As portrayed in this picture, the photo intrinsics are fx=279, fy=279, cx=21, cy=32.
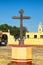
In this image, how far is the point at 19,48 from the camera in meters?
14.6

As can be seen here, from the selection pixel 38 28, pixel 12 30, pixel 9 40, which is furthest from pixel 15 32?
pixel 9 40

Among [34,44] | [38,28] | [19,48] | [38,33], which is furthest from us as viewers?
[38,28]

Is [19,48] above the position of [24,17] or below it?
below

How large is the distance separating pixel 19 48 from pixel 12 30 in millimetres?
101501

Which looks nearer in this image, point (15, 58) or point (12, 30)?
point (15, 58)

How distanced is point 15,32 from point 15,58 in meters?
98.7

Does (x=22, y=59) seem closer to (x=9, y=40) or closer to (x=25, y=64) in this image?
(x=25, y=64)

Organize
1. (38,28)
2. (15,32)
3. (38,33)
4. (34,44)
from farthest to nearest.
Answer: (15,32)
(38,28)
(38,33)
(34,44)

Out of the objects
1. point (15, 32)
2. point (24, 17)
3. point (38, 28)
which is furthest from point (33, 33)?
point (24, 17)

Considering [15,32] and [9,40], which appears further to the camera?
[15,32]

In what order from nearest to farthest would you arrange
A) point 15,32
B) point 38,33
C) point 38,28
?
point 38,33
point 38,28
point 15,32

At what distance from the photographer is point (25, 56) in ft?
48.1

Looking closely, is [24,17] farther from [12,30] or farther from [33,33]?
[12,30]

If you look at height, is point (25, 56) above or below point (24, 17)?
below
